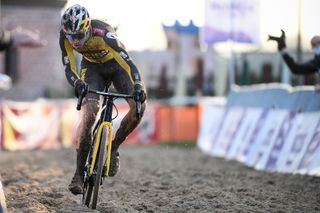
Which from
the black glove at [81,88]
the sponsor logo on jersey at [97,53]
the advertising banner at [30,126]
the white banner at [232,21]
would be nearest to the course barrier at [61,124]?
the advertising banner at [30,126]

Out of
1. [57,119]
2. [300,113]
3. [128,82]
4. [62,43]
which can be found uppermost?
[62,43]

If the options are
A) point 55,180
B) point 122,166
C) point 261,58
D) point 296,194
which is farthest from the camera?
point 261,58

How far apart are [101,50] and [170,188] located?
8.25 feet

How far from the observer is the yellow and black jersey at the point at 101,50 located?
275 inches

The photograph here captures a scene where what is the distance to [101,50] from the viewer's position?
23.1ft

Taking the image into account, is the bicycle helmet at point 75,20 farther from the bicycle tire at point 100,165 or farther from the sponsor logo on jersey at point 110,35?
the bicycle tire at point 100,165

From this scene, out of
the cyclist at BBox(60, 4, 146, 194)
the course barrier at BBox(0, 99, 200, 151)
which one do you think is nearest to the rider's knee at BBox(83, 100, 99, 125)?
the cyclist at BBox(60, 4, 146, 194)

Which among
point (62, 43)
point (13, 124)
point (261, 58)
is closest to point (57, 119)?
point (13, 124)

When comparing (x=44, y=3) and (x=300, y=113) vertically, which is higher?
(x=44, y=3)

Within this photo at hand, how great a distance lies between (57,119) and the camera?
18984 mm

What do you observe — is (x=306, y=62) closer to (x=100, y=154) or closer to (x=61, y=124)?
(x=100, y=154)

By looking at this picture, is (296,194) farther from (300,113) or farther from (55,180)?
(55,180)

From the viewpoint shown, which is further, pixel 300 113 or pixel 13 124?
pixel 13 124

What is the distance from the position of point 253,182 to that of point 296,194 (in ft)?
4.55
